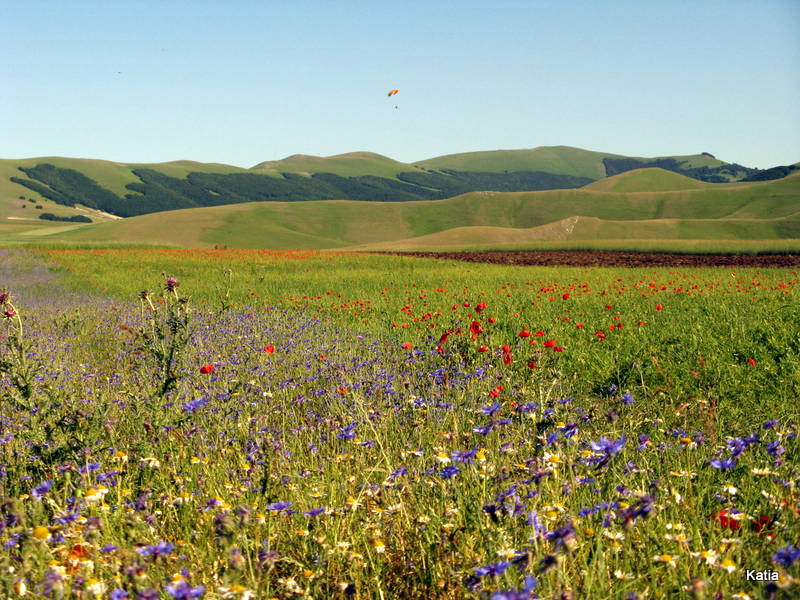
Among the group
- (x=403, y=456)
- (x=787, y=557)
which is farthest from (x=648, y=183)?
(x=787, y=557)

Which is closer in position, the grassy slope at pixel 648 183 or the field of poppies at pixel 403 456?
the field of poppies at pixel 403 456

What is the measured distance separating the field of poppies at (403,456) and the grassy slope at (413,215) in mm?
78258

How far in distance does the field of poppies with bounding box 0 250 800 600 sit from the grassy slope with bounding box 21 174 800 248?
7826cm

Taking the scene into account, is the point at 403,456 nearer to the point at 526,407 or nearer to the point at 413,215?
the point at 526,407

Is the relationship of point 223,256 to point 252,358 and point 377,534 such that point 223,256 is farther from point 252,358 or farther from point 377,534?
point 377,534

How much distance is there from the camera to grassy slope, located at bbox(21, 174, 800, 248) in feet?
320

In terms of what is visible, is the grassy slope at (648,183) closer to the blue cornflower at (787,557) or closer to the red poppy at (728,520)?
the red poppy at (728,520)

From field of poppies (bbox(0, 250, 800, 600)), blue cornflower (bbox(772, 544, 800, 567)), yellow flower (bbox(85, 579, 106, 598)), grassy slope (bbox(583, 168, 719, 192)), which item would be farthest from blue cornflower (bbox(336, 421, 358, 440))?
grassy slope (bbox(583, 168, 719, 192))

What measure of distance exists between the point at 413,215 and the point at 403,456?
376ft

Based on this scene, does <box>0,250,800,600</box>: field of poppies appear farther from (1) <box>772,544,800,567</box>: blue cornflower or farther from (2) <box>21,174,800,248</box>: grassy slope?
(2) <box>21,174,800,248</box>: grassy slope

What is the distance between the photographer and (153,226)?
9888cm

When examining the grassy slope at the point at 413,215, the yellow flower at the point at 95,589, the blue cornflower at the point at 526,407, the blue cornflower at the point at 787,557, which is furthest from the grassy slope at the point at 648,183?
the yellow flower at the point at 95,589

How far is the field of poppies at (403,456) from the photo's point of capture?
7.23 feet

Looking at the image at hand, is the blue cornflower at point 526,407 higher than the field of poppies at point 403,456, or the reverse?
the blue cornflower at point 526,407
